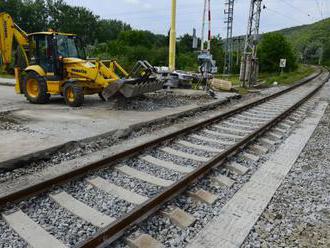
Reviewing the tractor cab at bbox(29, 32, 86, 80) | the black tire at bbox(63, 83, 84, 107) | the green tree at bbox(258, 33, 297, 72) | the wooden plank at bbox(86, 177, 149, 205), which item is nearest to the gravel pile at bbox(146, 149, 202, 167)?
the wooden plank at bbox(86, 177, 149, 205)

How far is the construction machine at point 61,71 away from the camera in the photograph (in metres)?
12.1

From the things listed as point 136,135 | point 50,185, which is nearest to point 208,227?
point 50,185

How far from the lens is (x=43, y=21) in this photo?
87562mm

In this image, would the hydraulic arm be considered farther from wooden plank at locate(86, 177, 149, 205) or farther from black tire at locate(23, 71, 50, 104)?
wooden plank at locate(86, 177, 149, 205)

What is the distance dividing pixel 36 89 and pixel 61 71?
54.1 inches

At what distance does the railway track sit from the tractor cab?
6588 mm

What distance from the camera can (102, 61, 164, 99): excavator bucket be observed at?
1148 cm

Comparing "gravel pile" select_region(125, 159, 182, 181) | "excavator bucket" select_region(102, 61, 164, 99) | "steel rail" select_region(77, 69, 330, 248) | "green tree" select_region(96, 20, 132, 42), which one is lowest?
"gravel pile" select_region(125, 159, 182, 181)

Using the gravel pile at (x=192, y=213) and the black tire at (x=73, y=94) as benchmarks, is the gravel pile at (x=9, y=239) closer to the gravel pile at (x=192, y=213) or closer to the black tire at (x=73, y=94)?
the gravel pile at (x=192, y=213)

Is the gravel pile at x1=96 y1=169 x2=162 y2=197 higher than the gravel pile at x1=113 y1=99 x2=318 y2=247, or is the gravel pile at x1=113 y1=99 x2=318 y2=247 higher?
the gravel pile at x1=96 y1=169 x2=162 y2=197

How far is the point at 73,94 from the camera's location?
11992 mm

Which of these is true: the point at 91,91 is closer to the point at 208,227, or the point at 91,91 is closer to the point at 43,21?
the point at 208,227

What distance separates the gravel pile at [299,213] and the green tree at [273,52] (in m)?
60.1

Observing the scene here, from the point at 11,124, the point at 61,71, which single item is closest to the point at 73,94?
the point at 61,71
